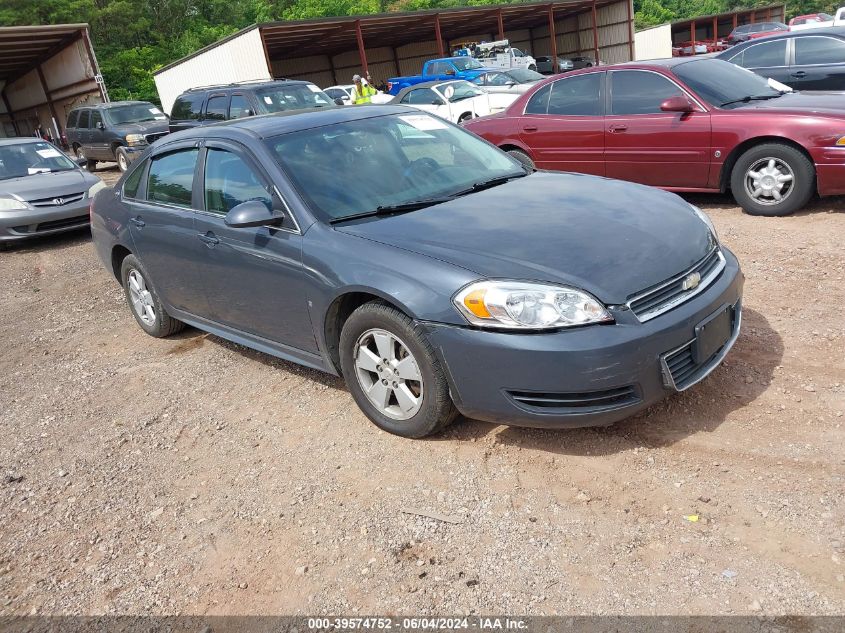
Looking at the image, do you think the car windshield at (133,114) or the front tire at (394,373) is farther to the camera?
the car windshield at (133,114)

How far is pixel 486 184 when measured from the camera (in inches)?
159

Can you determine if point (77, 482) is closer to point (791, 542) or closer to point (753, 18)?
point (791, 542)

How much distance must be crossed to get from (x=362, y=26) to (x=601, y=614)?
30.2 m

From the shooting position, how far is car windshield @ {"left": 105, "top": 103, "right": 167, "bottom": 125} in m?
16.5

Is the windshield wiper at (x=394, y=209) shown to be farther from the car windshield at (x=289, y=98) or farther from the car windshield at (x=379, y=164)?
the car windshield at (x=289, y=98)

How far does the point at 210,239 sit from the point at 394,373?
159cm

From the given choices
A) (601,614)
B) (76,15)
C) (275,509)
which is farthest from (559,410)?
(76,15)

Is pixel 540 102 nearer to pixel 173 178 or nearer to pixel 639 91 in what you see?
pixel 639 91

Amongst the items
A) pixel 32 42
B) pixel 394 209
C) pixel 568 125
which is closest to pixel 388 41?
pixel 32 42

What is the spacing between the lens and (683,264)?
3.16 metres

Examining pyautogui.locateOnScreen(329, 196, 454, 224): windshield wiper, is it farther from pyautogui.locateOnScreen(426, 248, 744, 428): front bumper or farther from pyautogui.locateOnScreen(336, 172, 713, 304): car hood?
pyautogui.locateOnScreen(426, 248, 744, 428): front bumper

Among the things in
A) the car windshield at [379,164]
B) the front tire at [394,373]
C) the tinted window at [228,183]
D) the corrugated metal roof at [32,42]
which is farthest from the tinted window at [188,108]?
the corrugated metal roof at [32,42]

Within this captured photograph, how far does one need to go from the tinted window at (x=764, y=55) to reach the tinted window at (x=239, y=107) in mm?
7928

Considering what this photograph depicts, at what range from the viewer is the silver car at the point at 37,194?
957 cm
